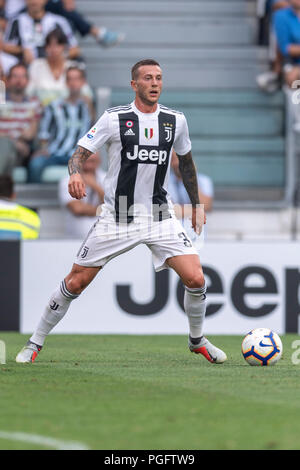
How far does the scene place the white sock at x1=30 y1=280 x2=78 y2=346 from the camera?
7679mm

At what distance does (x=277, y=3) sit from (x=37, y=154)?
4.50m

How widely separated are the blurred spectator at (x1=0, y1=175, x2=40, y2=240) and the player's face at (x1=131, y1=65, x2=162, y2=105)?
432 centimetres

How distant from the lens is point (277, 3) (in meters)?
15.3

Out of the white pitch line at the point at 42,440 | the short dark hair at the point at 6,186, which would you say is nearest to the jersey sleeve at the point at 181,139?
the white pitch line at the point at 42,440

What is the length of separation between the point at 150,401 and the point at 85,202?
719cm

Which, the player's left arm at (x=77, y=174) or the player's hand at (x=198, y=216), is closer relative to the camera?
the player's left arm at (x=77, y=174)

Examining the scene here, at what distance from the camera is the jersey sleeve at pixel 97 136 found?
7.57 metres

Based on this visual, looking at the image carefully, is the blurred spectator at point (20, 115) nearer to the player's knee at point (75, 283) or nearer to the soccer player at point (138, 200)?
the soccer player at point (138, 200)

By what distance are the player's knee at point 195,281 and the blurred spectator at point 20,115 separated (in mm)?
6427

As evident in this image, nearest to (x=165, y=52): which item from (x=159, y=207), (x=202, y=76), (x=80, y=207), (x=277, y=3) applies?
(x=202, y=76)

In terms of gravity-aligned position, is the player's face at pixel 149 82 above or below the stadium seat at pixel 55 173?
below

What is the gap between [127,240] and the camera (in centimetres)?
767

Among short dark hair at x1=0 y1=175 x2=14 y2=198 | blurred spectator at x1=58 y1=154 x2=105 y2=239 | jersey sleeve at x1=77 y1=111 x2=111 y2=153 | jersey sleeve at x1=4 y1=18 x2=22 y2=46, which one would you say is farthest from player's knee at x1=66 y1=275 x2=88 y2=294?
jersey sleeve at x1=4 y1=18 x2=22 y2=46

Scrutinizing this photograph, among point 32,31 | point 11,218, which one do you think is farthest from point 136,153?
point 32,31
